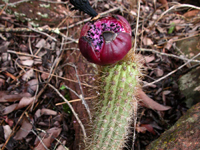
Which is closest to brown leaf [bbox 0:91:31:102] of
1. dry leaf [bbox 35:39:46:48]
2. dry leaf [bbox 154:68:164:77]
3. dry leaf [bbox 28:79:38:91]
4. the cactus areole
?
dry leaf [bbox 28:79:38:91]

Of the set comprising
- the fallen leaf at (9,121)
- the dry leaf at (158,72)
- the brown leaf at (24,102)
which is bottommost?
the fallen leaf at (9,121)

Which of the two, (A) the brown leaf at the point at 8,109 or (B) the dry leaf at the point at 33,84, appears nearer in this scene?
(A) the brown leaf at the point at 8,109

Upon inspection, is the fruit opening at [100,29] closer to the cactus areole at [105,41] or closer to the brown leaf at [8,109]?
the cactus areole at [105,41]

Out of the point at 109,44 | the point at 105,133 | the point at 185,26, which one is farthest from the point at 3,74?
the point at 185,26

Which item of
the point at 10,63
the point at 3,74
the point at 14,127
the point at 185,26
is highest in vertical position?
the point at 185,26

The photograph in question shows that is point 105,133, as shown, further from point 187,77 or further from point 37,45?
point 37,45

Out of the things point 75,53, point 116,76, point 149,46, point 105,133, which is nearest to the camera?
point 116,76

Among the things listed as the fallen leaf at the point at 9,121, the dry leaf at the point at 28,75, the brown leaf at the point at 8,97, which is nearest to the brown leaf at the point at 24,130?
the fallen leaf at the point at 9,121
